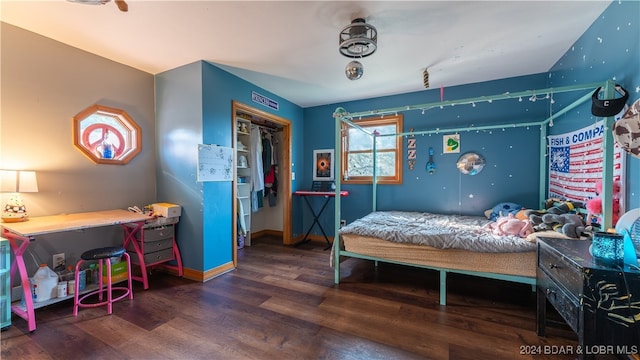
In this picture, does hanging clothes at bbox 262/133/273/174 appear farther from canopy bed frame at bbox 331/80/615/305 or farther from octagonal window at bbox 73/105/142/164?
canopy bed frame at bbox 331/80/615/305

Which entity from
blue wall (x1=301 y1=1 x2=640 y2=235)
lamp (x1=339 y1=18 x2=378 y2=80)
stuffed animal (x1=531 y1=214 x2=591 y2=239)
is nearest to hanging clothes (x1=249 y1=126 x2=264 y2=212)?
blue wall (x1=301 y1=1 x2=640 y2=235)

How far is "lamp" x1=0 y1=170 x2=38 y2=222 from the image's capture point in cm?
187

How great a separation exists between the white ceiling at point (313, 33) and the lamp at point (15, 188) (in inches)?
49.7

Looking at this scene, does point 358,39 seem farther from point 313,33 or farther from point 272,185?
point 272,185

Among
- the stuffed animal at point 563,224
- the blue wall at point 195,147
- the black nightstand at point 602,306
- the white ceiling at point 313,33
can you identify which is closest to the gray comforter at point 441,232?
the stuffed animal at point 563,224

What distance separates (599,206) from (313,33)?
2.64 meters

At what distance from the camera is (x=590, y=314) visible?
1.12m

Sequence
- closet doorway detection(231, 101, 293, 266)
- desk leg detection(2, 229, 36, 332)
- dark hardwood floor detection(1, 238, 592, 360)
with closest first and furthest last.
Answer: dark hardwood floor detection(1, 238, 592, 360) < desk leg detection(2, 229, 36, 332) < closet doorway detection(231, 101, 293, 266)

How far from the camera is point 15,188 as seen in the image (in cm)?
189

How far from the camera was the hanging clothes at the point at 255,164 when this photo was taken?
161 inches

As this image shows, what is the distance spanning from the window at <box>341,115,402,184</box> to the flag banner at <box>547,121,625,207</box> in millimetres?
1727

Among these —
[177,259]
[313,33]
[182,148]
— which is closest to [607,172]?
[313,33]

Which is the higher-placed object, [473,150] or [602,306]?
[473,150]

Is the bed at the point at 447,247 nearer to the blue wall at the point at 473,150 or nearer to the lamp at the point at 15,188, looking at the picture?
the blue wall at the point at 473,150
